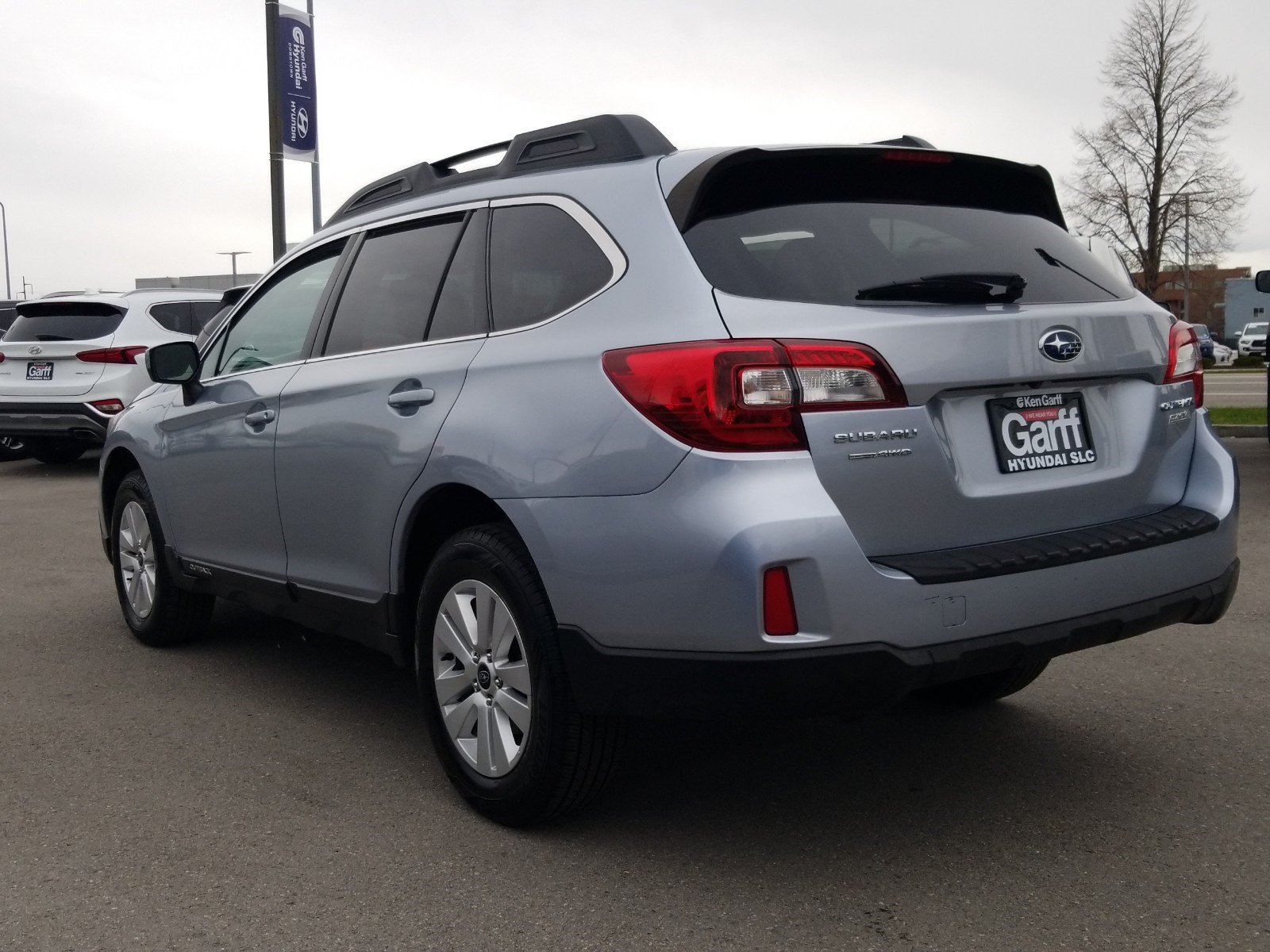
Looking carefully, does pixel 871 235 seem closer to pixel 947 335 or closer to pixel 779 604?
pixel 947 335

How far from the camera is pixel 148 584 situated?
570cm

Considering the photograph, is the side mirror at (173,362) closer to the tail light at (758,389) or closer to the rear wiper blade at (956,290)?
the tail light at (758,389)

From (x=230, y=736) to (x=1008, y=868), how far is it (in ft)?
8.26

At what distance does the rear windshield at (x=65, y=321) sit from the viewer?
1293cm

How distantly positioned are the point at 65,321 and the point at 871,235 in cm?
1156

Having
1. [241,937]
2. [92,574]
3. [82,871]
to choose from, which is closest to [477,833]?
[241,937]

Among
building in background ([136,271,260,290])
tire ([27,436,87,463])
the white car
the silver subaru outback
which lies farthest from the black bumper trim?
building in background ([136,271,260,290])

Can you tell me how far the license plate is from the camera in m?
3.18

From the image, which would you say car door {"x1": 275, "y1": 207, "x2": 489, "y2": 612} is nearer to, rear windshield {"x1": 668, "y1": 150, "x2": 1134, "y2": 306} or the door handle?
the door handle

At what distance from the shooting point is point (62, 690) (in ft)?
16.5

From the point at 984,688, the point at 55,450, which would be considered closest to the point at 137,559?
the point at 984,688

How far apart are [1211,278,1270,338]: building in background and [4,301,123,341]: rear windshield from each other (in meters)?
98.0

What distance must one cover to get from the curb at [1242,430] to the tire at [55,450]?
38.9ft

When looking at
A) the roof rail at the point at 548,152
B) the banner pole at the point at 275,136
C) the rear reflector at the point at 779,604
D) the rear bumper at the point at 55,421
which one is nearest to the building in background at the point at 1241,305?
the banner pole at the point at 275,136
